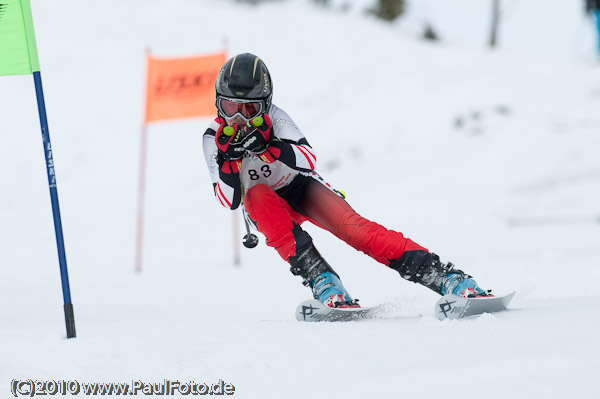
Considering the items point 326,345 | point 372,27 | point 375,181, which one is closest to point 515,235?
point 375,181

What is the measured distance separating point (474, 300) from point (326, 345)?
0.95m

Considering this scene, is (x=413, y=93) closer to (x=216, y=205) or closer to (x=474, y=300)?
(x=216, y=205)

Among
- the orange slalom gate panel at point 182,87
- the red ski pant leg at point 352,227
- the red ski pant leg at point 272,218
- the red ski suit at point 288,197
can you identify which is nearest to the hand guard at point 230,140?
the red ski suit at point 288,197

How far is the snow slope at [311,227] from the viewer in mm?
2953

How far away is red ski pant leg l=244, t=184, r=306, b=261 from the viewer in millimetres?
4051

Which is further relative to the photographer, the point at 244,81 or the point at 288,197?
the point at 288,197

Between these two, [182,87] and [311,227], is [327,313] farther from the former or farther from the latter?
[311,227]

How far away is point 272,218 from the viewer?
13.3 feet

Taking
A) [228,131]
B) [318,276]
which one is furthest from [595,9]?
[228,131]

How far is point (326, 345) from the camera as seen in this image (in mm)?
3168

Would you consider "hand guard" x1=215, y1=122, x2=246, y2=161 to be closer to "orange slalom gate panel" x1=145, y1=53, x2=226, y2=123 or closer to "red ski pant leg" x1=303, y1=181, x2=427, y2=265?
"red ski pant leg" x1=303, y1=181, x2=427, y2=265

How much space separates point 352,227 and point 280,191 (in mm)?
560

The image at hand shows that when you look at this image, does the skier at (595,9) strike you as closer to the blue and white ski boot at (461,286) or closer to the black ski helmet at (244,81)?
the blue and white ski boot at (461,286)

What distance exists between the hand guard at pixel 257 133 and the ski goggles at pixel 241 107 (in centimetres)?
11
